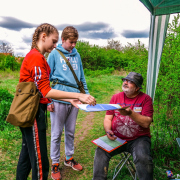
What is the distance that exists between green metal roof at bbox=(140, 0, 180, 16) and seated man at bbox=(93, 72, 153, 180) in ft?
4.61

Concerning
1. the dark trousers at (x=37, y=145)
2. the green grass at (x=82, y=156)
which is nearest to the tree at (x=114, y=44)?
the green grass at (x=82, y=156)

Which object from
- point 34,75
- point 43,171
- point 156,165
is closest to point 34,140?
point 43,171

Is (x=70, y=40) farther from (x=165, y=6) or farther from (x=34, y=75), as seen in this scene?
(x=165, y=6)

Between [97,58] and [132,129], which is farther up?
[97,58]

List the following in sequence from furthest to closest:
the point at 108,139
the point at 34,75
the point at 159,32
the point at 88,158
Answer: the point at 88,158 → the point at 159,32 → the point at 108,139 → the point at 34,75

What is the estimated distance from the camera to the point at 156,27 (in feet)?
10.6

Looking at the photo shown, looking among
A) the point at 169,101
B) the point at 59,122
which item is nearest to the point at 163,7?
the point at 169,101

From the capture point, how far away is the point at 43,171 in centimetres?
188

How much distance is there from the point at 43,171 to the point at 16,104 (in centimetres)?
76

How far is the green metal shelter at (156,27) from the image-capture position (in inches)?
122

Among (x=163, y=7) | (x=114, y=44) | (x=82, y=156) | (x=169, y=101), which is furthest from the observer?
(x=114, y=44)

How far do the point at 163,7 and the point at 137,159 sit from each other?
2.55 meters

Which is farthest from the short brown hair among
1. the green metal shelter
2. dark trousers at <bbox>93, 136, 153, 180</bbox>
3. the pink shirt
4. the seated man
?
dark trousers at <bbox>93, 136, 153, 180</bbox>

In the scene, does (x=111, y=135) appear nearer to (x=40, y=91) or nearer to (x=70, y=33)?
(x=40, y=91)
